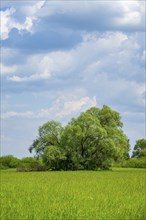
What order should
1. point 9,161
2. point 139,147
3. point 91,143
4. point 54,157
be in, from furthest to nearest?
point 139,147, point 9,161, point 91,143, point 54,157

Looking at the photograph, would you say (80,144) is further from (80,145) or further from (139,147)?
(139,147)

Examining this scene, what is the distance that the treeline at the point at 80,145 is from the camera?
196ft

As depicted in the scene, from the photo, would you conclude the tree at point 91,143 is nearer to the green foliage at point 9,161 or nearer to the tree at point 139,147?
the green foliage at point 9,161

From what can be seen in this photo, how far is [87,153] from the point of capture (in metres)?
61.2

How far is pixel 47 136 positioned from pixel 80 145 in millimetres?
4956

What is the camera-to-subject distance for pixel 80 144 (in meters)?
61.0

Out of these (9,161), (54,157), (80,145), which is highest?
(80,145)

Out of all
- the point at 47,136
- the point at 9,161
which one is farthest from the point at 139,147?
the point at 47,136

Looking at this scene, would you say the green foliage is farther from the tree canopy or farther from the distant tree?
the distant tree

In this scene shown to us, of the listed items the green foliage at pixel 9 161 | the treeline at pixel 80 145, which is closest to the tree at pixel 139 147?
the green foliage at pixel 9 161

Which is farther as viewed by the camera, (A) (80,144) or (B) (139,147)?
(B) (139,147)

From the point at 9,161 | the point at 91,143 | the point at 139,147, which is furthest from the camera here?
the point at 139,147

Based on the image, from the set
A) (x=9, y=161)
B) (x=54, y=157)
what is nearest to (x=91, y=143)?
(x=54, y=157)

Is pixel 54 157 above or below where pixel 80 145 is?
below
